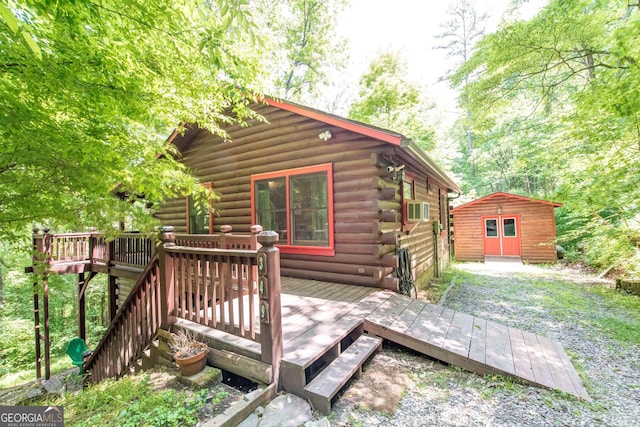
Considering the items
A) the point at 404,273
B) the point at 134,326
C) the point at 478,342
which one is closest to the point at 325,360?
the point at 478,342

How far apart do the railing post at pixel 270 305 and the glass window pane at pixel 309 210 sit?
2871 mm

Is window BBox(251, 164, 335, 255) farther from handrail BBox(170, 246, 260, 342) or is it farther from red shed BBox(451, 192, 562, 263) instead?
red shed BBox(451, 192, 562, 263)

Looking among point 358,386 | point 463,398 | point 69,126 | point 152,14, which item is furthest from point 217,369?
point 152,14

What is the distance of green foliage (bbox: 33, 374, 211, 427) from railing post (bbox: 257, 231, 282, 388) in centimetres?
51

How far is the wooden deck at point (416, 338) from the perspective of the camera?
7.99 ft

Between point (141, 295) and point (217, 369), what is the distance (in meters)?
1.67

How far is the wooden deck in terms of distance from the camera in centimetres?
244

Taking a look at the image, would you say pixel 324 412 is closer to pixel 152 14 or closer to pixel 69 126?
pixel 69 126

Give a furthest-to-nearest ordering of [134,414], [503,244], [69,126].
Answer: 1. [503,244]
2. [69,126]
3. [134,414]

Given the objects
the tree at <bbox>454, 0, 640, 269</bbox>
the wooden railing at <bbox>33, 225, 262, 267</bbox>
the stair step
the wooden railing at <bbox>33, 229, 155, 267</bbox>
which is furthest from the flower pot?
the tree at <bbox>454, 0, 640, 269</bbox>

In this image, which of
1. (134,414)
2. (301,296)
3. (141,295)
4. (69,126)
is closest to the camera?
(134,414)

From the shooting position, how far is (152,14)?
2822mm

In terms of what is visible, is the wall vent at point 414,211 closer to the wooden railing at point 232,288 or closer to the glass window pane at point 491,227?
the wooden railing at point 232,288

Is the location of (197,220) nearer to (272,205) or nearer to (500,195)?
(272,205)
